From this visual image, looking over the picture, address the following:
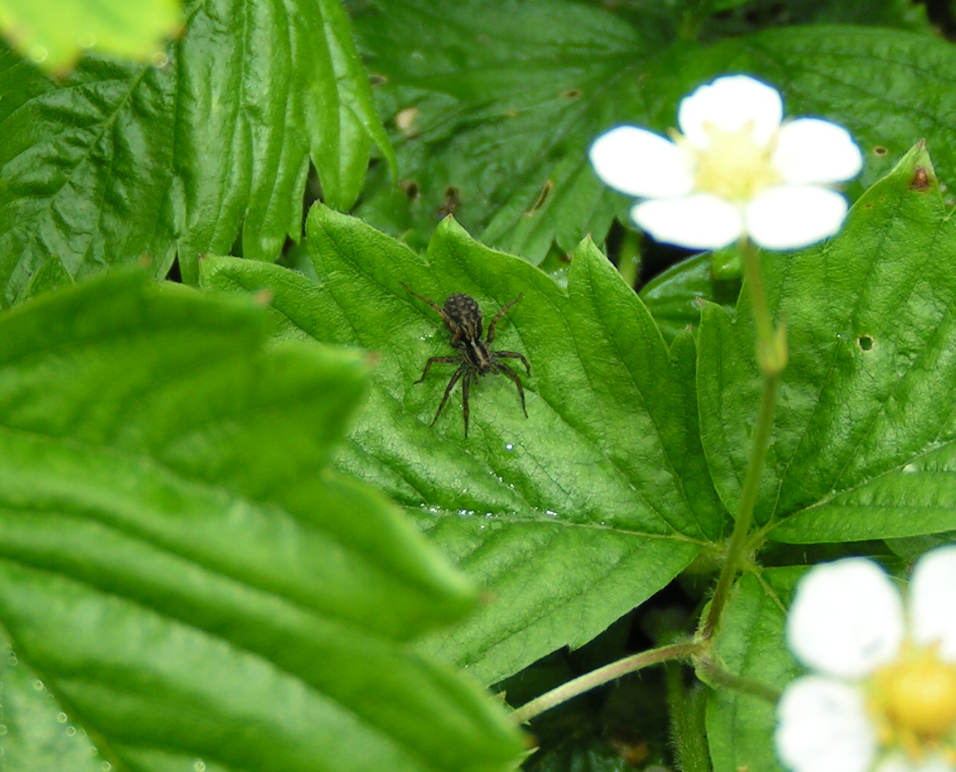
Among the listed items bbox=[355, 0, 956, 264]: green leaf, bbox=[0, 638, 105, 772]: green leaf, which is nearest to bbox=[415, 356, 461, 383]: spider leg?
bbox=[355, 0, 956, 264]: green leaf

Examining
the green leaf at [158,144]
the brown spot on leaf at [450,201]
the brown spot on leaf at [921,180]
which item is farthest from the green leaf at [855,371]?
the green leaf at [158,144]

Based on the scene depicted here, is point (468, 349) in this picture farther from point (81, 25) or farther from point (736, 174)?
point (81, 25)

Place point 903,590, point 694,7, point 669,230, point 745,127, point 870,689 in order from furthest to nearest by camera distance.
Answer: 1. point 694,7
2. point 903,590
3. point 745,127
4. point 669,230
5. point 870,689

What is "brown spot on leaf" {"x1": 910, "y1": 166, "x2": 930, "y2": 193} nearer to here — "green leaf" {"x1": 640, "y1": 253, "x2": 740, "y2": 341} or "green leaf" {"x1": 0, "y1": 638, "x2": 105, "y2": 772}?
"green leaf" {"x1": 640, "y1": 253, "x2": 740, "y2": 341}

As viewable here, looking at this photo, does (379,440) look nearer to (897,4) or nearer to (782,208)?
(782,208)

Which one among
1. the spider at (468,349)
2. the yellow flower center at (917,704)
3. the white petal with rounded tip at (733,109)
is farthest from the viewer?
the spider at (468,349)

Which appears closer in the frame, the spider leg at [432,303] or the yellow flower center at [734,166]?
the yellow flower center at [734,166]

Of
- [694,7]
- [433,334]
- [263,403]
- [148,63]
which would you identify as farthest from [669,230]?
[694,7]

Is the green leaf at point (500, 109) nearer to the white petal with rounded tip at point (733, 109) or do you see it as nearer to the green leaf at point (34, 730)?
the white petal with rounded tip at point (733, 109)
